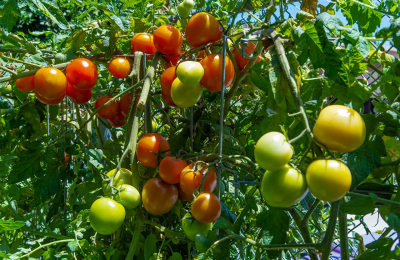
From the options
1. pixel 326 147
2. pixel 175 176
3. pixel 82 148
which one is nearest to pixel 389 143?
pixel 326 147

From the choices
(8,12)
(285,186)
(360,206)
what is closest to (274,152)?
(285,186)

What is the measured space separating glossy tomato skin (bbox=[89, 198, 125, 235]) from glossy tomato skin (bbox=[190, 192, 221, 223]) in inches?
5.1

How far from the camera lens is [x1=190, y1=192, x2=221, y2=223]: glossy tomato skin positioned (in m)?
0.61

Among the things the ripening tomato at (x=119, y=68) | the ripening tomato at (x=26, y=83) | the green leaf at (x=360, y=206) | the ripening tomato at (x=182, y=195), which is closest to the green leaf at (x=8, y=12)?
the ripening tomato at (x=26, y=83)

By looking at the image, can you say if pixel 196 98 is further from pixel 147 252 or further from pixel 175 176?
pixel 147 252

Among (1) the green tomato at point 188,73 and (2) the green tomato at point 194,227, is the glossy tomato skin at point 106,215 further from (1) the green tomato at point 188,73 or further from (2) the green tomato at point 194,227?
(1) the green tomato at point 188,73

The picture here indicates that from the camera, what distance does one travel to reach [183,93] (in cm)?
66

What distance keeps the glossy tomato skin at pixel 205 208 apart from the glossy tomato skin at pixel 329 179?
0.78ft

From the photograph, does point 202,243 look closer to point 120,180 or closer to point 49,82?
point 120,180

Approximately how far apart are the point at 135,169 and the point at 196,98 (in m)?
0.18

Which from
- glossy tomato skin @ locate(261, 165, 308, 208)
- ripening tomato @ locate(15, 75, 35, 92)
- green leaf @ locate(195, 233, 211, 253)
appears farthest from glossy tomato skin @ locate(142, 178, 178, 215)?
ripening tomato @ locate(15, 75, 35, 92)

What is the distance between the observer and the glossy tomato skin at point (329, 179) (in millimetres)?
393

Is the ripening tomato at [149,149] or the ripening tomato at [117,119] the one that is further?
the ripening tomato at [117,119]

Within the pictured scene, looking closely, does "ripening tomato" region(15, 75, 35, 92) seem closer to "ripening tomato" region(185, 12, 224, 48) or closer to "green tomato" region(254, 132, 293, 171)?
"ripening tomato" region(185, 12, 224, 48)
